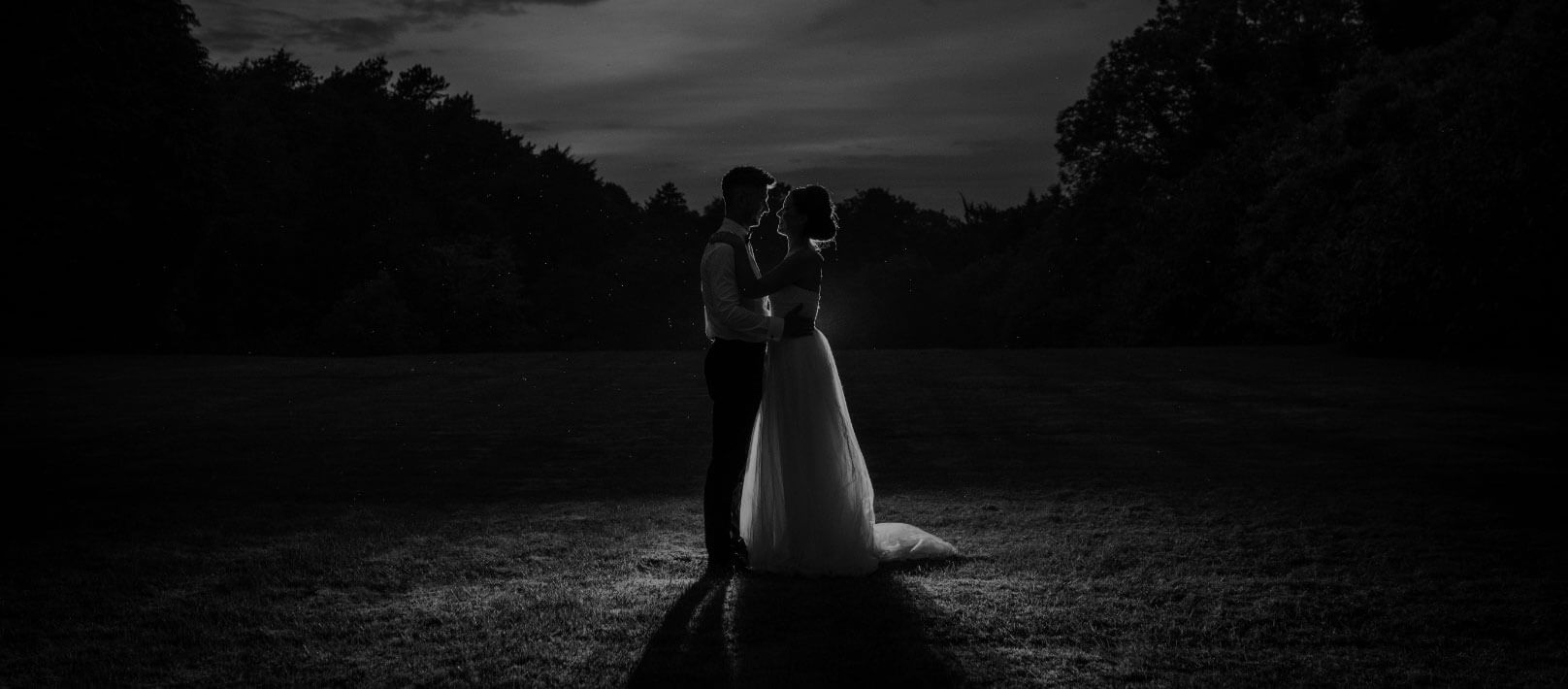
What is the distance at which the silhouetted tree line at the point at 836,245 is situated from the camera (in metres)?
24.9

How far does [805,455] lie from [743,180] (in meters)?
1.60

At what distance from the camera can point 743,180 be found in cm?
673

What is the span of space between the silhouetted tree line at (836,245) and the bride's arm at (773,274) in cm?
2072

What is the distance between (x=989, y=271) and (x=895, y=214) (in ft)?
57.0

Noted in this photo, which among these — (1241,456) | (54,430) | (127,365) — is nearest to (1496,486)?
(1241,456)

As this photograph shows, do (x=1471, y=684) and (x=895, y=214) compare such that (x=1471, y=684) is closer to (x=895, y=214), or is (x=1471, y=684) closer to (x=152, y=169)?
(x=152, y=169)

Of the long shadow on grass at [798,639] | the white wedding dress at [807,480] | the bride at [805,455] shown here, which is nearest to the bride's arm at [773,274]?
the bride at [805,455]

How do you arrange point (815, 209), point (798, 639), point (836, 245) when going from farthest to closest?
point (836, 245) < point (815, 209) < point (798, 639)

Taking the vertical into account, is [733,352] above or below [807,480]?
above

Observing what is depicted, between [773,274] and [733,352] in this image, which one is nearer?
[773,274]

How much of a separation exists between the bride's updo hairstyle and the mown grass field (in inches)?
76.0

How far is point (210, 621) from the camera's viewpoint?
5973 mm

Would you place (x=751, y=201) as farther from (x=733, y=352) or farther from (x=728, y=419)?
(x=728, y=419)

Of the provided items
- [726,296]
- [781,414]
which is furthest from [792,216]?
[781,414]
